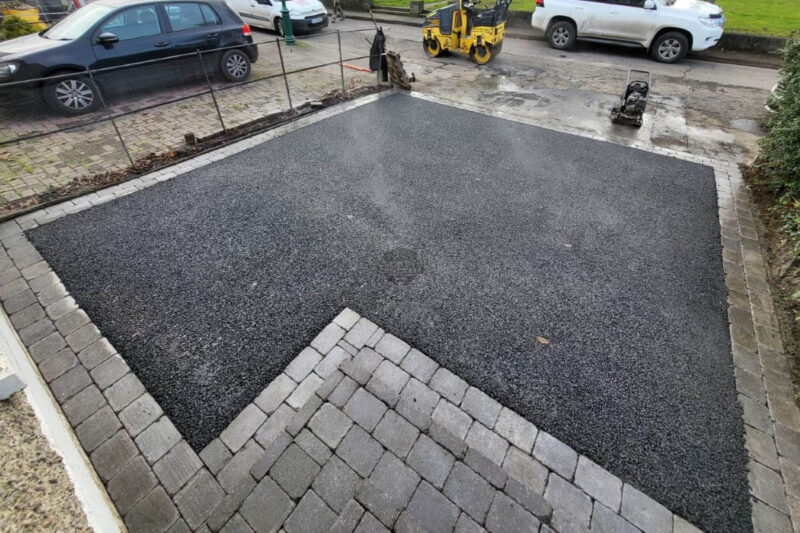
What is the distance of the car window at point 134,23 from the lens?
668 cm

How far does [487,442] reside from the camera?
2.42 metres

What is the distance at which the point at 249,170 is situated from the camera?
18.1 ft

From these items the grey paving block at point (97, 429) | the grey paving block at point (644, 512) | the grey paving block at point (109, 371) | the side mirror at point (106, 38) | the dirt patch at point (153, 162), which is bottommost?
the grey paving block at point (644, 512)

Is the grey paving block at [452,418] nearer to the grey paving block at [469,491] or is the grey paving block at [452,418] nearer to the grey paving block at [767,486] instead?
the grey paving block at [469,491]

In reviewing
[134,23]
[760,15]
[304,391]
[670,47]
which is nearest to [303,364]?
[304,391]

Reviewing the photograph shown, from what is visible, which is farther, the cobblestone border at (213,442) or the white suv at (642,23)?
the white suv at (642,23)

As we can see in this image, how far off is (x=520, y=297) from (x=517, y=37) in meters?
13.9

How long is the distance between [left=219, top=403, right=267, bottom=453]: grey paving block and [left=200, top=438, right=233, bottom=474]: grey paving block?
31 mm

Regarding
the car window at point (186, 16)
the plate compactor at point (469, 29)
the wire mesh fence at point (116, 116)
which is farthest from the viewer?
the plate compactor at point (469, 29)

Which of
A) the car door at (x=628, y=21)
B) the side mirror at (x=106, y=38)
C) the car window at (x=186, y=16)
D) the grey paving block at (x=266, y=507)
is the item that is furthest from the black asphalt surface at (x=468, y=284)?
the car door at (x=628, y=21)

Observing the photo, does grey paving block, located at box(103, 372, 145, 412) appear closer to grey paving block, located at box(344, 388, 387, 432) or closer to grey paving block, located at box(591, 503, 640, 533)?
grey paving block, located at box(344, 388, 387, 432)

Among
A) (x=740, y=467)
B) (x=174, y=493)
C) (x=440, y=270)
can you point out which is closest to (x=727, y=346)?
(x=740, y=467)

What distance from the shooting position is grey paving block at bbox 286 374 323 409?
2.63m

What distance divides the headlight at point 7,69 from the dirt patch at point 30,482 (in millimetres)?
6873
